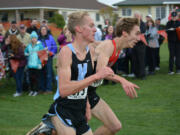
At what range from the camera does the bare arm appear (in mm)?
3354

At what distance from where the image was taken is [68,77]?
3.52 meters

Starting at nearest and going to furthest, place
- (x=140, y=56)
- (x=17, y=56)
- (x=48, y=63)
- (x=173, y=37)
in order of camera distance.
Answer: (x=17, y=56)
(x=48, y=63)
(x=140, y=56)
(x=173, y=37)

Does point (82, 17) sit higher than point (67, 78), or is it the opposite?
point (82, 17)

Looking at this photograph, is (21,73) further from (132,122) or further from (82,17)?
(82,17)

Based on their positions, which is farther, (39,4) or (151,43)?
(39,4)

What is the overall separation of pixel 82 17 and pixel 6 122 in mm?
4365

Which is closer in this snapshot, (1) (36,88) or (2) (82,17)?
(2) (82,17)

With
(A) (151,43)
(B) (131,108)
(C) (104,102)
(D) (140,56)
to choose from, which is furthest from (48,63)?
(C) (104,102)

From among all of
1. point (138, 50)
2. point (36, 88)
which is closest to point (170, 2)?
point (138, 50)

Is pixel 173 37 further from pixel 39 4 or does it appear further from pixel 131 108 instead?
pixel 39 4

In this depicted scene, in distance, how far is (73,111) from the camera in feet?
12.8

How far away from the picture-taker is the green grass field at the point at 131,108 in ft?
21.8

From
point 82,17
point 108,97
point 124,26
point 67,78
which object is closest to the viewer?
point 67,78

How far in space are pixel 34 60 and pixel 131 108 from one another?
139 inches
